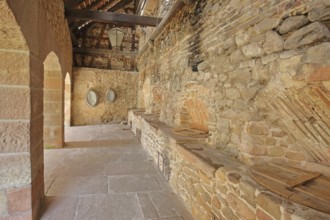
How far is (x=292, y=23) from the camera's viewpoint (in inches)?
54.8

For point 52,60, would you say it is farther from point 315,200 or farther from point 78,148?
point 315,200

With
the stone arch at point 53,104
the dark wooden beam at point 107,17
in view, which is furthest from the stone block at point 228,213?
the dark wooden beam at point 107,17

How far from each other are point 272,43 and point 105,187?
251cm

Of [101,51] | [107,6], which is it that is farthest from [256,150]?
[101,51]

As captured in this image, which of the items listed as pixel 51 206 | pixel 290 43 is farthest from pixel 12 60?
pixel 290 43

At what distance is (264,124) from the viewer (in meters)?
1.71

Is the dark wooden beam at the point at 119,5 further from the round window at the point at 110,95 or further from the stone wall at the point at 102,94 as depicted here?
the round window at the point at 110,95

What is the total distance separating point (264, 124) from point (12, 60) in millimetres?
2339


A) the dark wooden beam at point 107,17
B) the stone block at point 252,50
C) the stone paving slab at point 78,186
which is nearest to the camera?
the stone block at point 252,50

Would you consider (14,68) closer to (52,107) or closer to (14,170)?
(14,170)

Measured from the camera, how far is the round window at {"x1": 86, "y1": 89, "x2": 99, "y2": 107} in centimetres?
768

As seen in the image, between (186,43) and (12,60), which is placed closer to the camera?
(12,60)

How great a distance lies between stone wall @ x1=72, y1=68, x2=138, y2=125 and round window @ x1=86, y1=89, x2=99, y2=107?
0.41ft

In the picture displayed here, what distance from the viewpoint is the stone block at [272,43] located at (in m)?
1.48
